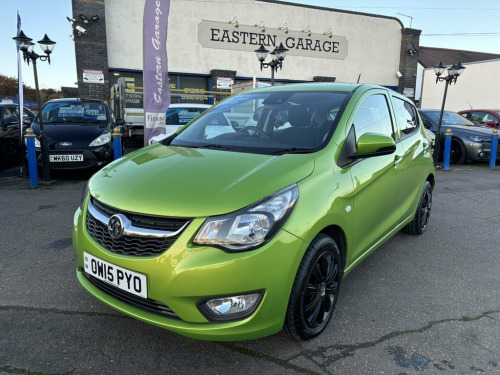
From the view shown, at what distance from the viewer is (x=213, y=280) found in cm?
184

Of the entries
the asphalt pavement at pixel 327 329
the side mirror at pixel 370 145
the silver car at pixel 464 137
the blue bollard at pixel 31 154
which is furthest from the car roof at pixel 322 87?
the silver car at pixel 464 137

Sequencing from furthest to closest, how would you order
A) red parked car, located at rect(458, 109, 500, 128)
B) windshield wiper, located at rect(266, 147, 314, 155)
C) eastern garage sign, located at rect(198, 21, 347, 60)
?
1. eastern garage sign, located at rect(198, 21, 347, 60)
2. red parked car, located at rect(458, 109, 500, 128)
3. windshield wiper, located at rect(266, 147, 314, 155)

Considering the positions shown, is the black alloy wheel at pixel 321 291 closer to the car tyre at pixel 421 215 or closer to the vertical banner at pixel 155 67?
the car tyre at pixel 421 215

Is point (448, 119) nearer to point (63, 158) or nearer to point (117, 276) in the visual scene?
point (63, 158)

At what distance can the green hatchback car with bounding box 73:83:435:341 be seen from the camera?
189 cm

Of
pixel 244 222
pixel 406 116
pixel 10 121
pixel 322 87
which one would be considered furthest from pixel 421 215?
pixel 10 121

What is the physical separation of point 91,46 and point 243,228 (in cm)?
1518

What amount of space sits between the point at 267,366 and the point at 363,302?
3.48ft

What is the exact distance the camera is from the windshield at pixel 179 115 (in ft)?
32.4

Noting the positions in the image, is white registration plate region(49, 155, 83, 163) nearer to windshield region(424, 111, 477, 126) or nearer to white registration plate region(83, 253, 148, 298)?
white registration plate region(83, 253, 148, 298)

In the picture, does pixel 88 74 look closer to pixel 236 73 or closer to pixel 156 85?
pixel 236 73

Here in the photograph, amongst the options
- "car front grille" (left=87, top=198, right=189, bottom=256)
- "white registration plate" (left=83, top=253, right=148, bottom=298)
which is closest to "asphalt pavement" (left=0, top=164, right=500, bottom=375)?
"white registration plate" (left=83, top=253, right=148, bottom=298)

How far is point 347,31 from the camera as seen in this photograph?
18.9 metres

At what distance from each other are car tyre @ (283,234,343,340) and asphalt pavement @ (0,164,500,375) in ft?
0.42
